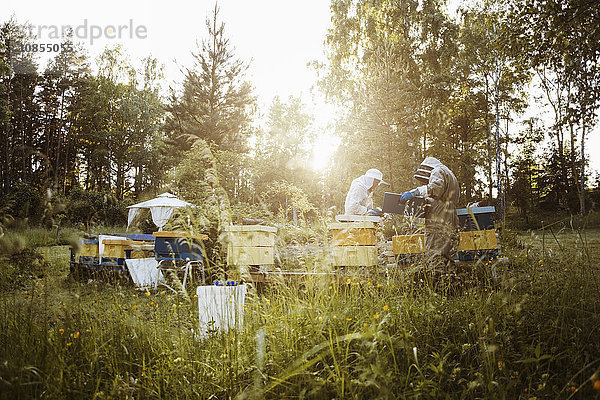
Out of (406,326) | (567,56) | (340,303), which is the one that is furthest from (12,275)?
(567,56)

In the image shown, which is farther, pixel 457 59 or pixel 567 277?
pixel 457 59

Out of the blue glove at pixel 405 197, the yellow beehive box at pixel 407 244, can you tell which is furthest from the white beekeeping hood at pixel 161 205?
the yellow beehive box at pixel 407 244

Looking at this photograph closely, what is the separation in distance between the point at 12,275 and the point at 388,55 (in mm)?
11261

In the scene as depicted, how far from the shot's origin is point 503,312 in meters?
2.28

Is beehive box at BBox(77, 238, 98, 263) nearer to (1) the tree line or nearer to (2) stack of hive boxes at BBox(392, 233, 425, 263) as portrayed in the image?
(1) the tree line

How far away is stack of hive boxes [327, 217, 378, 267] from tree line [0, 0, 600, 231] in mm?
1459

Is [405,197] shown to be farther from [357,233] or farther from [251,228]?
[251,228]

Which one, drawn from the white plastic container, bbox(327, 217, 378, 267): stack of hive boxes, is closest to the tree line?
the white plastic container

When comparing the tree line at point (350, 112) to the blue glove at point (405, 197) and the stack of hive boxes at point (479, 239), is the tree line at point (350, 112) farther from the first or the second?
the stack of hive boxes at point (479, 239)

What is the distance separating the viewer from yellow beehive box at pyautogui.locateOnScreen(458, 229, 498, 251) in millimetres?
4109

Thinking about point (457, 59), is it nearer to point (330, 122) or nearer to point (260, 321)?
point (330, 122)

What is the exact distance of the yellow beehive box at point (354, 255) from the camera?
3.51 metres

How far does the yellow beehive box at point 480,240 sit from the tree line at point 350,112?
2.10 m

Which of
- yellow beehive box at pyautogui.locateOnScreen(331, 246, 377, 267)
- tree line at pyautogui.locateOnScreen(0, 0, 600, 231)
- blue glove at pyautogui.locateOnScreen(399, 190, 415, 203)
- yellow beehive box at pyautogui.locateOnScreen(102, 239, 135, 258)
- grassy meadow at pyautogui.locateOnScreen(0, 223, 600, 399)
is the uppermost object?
tree line at pyautogui.locateOnScreen(0, 0, 600, 231)
